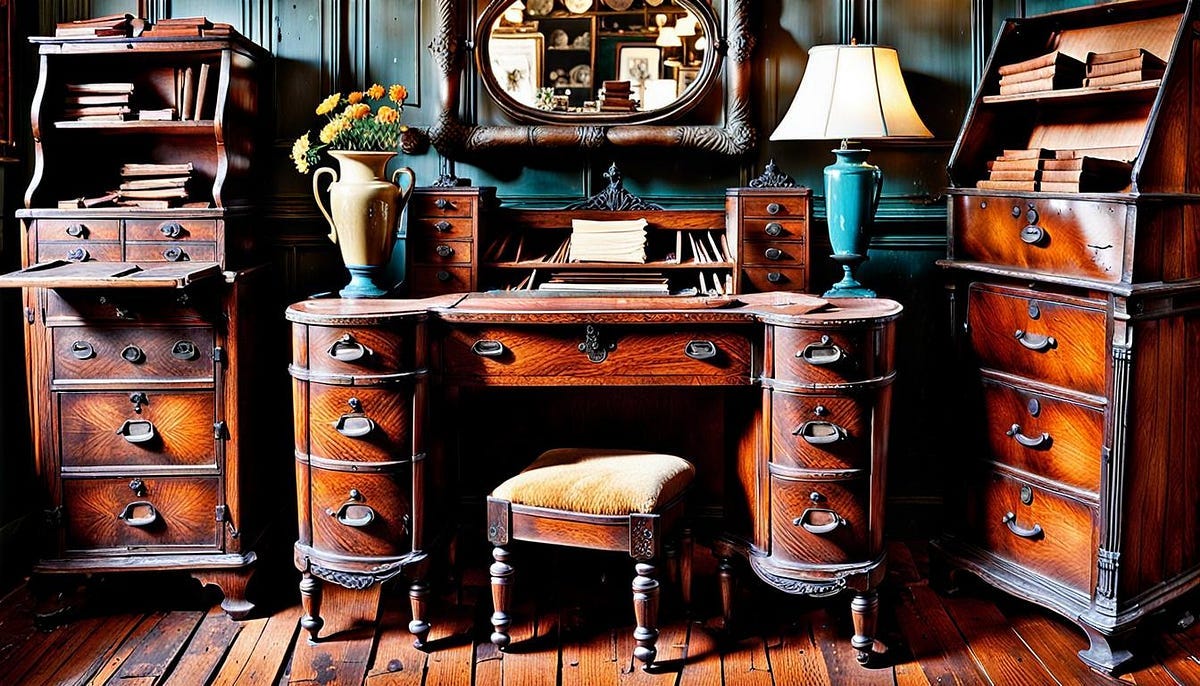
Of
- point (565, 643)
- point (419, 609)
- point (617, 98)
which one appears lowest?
point (565, 643)

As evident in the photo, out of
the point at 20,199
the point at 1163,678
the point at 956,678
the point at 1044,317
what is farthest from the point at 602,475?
the point at 20,199

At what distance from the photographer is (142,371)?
11.3 ft

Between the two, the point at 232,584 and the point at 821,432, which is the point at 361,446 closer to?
the point at 232,584

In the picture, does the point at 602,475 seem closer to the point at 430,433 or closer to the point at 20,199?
the point at 430,433

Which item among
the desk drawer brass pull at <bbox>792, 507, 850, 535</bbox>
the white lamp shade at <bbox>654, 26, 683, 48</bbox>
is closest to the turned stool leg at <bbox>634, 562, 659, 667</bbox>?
the desk drawer brass pull at <bbox>792, 507, 850, 535</bbox>

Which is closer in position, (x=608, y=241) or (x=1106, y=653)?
(x=1106, y=653)

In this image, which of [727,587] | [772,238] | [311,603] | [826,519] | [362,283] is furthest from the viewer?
[772,238]

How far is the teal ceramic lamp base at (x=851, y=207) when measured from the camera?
3496 mm

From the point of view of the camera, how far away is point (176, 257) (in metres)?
3.50

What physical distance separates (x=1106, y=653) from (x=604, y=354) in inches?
64.6

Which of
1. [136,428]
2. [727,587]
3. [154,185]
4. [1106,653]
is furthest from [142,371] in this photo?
[1106,653]

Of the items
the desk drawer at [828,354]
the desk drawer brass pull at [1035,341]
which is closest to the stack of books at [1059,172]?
the desk drawer brass pull at [1035,341]

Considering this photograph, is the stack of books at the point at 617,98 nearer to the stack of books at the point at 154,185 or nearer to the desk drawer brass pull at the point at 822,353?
the desk drawer brass pull at the point at 822,353

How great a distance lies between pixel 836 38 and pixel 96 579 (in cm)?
308
